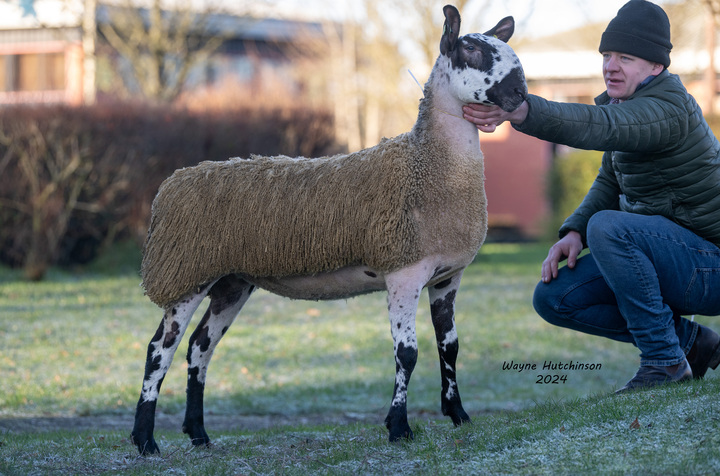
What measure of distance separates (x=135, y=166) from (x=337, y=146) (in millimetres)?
5501

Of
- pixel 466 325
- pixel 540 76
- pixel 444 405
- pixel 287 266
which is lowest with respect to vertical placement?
pixel 466 325

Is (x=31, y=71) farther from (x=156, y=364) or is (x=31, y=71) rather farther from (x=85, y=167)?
(x=156, y=364)

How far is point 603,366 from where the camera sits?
8672 mm

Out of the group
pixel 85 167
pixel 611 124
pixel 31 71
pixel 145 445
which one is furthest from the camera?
pixel 31 71

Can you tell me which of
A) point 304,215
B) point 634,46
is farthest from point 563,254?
point 304,215

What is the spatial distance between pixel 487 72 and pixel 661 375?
6.62ft

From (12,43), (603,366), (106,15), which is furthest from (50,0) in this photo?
(603,366)

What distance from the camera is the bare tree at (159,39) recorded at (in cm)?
2158

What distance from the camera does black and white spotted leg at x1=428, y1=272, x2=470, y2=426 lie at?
4.76 meters

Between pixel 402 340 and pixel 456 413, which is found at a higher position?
pixel 402 340

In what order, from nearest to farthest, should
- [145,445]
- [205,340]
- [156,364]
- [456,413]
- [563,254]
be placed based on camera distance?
1. [145,445]
2. [156,364]
3. [456,413]
4. [205,340]
5. [563,254]

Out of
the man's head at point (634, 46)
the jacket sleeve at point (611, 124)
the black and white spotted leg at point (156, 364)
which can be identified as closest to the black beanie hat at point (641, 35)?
the man's head at point (634, 46)

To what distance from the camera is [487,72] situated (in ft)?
14.1

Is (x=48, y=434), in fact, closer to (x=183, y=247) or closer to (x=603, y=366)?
(x=183, y=247)
